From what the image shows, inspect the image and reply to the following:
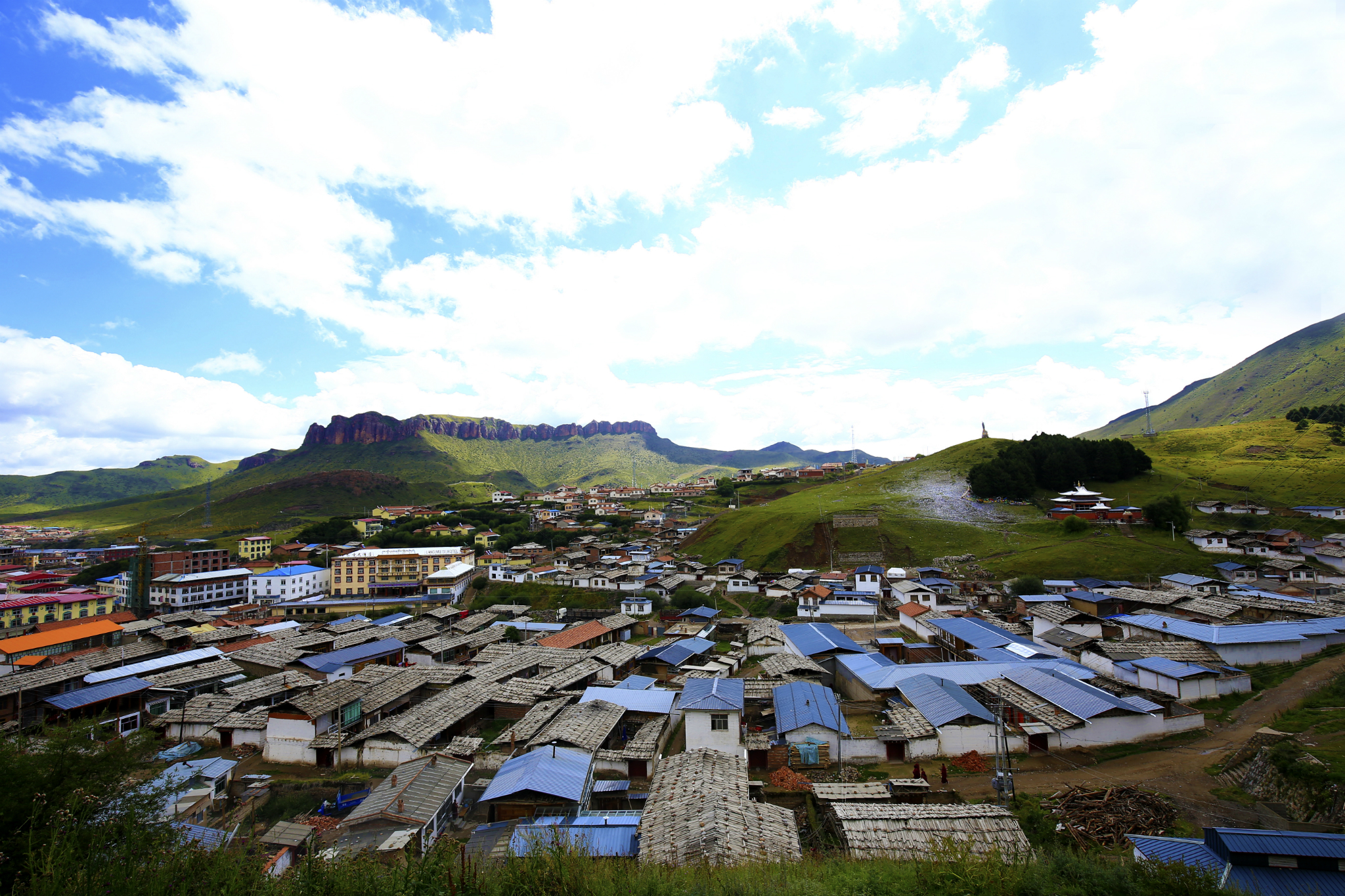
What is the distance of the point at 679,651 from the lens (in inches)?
1348

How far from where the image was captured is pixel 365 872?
628cm

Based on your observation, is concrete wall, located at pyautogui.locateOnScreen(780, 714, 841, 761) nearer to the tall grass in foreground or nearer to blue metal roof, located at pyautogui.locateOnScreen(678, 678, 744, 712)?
blue metal roof, located at pyautogui.locateOnScreen(678, 678, 744, 712)

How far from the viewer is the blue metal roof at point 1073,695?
20.6 metres

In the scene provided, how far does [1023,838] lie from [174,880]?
15311 mm

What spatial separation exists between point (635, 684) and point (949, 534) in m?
47.8

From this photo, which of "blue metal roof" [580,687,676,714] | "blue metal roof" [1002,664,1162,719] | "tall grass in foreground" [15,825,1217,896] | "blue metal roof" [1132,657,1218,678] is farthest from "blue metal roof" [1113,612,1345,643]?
"blue metal roof" [580,687,676,714]

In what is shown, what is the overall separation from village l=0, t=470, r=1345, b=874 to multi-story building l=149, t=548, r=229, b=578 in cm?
930

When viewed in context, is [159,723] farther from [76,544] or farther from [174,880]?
[76,544]

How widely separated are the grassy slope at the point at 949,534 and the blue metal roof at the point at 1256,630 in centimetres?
1869

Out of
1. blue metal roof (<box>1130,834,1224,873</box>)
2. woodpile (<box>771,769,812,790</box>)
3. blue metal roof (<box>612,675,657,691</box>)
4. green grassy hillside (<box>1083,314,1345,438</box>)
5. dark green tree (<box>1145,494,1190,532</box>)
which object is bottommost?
woodpile (<box>771,769,812,790</box>)

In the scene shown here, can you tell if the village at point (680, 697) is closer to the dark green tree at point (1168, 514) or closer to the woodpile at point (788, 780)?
the woodpile at point (788, 780)

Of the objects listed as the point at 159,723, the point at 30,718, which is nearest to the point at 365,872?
the point at 159,723

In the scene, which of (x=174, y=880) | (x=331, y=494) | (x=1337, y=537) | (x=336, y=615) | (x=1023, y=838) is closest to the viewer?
(x=174, y=880)

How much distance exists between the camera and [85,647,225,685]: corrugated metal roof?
31734 mm
